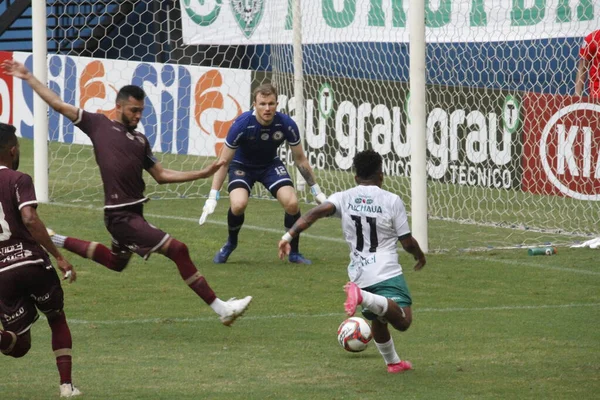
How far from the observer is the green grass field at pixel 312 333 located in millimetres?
7113

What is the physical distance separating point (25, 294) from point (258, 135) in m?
5.31

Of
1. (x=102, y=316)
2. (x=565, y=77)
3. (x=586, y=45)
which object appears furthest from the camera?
(x=565, y=77)

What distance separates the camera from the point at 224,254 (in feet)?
39.3

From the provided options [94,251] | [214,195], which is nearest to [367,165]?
[94,251]

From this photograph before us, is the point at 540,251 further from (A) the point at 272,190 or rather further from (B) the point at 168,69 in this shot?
(B) the point at 168,69

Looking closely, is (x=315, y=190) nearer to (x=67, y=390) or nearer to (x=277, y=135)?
(x=277, y=135)

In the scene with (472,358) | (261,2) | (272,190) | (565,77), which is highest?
(261,2)

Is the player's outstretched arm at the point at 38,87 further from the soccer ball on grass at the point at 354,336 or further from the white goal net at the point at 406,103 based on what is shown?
the white goal net at the point at 406,103

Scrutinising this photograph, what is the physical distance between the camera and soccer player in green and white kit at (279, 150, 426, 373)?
24.3 ft

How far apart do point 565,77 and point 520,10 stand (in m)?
1.45

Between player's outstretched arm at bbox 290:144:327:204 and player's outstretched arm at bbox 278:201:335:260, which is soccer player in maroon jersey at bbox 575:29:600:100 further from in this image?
player's outstretched arm at bbox 278:201:335:260

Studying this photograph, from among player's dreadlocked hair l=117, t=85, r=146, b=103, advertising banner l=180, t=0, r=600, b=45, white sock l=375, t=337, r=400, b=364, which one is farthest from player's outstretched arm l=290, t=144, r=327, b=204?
advertising banner l=180, t=0, r=600, b=45

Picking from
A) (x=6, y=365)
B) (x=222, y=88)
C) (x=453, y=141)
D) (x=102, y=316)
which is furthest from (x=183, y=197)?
(x=6, y=365)

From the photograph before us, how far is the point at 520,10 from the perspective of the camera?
15.2m
